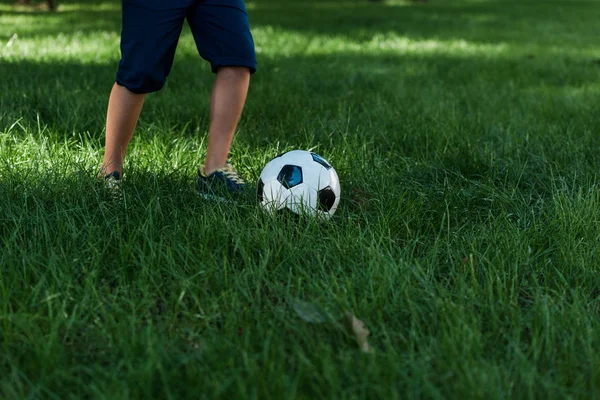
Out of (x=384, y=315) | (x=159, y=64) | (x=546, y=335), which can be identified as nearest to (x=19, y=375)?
(x=384, y=315)

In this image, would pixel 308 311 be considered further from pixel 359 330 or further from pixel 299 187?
pixel 299 187

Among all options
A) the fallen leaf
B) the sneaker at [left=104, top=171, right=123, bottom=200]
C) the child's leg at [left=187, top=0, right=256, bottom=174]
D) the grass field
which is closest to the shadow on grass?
the grass field

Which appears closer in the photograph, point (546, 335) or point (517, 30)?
point (546, 335)

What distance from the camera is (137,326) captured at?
1719 millimetres

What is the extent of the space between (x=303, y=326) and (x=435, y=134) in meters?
2.06

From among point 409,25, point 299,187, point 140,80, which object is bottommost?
point 299,187

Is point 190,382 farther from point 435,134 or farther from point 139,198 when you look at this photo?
point 435,134

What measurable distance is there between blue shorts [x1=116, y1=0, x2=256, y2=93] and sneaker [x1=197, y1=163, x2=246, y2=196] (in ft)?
1.48

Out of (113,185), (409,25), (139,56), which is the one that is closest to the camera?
(113,185)

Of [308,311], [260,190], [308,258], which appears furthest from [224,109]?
[308,311]

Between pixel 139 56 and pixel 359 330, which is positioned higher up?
pixel 139 56

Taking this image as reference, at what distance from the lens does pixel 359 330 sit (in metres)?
1.67

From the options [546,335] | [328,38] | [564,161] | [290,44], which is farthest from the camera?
[328,38]

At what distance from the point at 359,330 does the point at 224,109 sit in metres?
1.58
